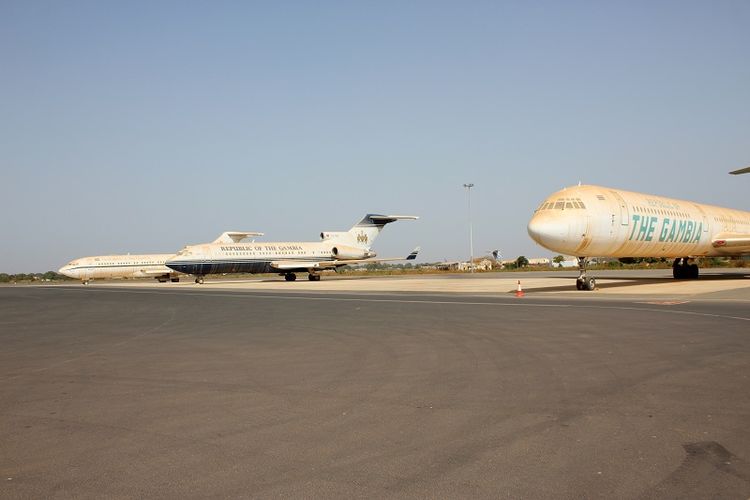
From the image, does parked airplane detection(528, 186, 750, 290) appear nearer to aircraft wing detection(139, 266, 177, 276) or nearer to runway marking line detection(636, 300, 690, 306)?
runway marking line detection(636, 300, 690, 306)

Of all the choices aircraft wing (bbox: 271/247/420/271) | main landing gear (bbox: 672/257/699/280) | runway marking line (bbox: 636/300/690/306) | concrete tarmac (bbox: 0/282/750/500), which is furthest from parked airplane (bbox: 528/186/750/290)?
aircraft wing (bbox: 271/247/420/271)

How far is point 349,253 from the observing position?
64.8 meters

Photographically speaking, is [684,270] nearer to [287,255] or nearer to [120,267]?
[287,255]

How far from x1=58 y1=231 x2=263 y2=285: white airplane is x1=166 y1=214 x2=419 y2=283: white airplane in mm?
11386

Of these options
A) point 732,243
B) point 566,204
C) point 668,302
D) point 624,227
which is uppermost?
point 566,204

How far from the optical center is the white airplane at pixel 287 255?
59.3 meters

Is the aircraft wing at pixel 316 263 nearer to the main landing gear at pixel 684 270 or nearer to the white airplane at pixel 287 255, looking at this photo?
the white airplane at pixel 287 255

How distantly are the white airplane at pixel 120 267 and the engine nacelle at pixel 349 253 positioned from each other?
17.5 metres

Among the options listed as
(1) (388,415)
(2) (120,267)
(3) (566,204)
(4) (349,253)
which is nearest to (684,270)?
(3) (566,204)

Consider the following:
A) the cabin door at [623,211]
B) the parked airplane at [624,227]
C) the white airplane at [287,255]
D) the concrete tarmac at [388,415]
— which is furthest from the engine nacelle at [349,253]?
the concrete tarmac at [388,415]

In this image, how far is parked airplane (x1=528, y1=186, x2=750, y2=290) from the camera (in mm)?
26250

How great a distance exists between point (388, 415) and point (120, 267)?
7490 cm

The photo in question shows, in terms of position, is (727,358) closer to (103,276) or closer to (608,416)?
(608,416)

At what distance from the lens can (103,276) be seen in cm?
7500
